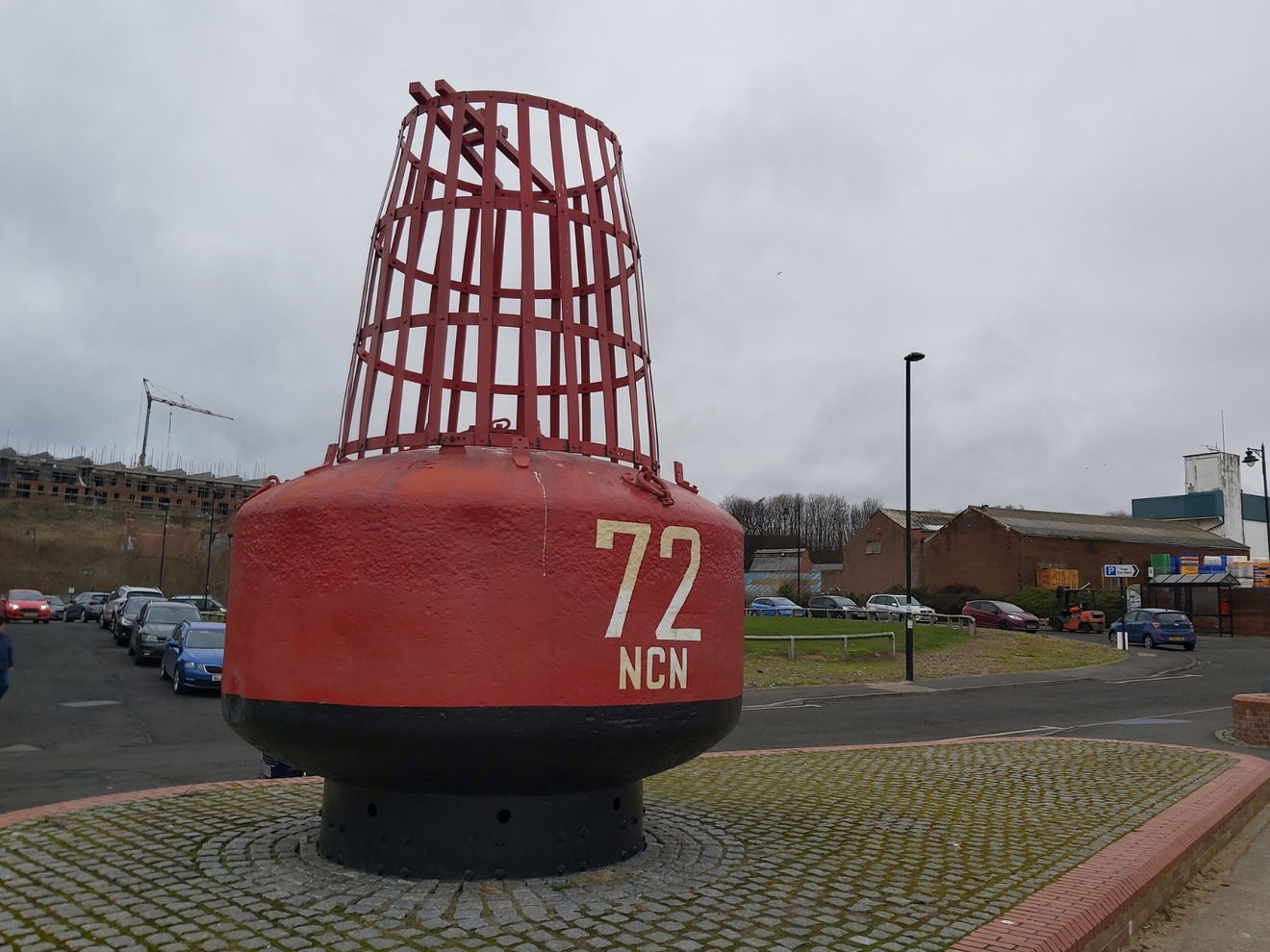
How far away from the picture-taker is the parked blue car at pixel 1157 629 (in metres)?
34.2

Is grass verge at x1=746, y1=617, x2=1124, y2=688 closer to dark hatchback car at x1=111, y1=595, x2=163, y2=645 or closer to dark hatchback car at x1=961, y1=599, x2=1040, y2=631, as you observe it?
dark hatchback car at x1=961, y1=599, x2=1040, y2=631

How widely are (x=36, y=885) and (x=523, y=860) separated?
2558 mm

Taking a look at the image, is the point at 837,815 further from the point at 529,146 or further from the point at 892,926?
the point at 529,146

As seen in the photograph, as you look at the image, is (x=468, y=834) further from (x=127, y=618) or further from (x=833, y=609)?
(x=833, y=609)

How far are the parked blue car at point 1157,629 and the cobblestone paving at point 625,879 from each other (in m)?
30.5

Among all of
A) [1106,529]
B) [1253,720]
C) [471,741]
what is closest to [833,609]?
[1106,529]

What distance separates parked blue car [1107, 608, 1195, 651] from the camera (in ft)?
112

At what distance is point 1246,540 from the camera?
247 feet

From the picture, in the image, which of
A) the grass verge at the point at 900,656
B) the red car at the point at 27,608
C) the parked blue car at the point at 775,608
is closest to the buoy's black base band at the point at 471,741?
the grass verge at the point at 900,656

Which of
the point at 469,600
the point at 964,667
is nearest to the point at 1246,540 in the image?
the point at 964,667

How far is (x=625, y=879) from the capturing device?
5105mm

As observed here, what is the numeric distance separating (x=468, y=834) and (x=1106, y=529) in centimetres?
6302

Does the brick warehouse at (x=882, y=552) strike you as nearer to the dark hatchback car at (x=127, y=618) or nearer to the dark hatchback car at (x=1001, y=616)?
the dark hatchback car at (x=1001, y=616)

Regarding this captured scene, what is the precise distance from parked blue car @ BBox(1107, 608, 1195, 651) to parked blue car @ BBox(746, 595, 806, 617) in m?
14.4
